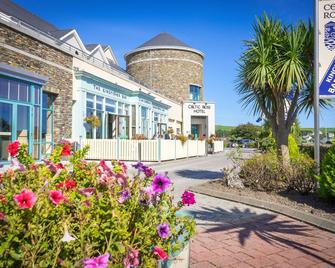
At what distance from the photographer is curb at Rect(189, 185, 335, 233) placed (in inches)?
187

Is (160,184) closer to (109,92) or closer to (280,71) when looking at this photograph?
(280,71)

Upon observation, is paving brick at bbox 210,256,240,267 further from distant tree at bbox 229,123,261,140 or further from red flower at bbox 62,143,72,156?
distant tree at bbox 229,123,261,140

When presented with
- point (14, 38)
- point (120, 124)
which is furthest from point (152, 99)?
point (14, 38)

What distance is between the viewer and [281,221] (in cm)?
514

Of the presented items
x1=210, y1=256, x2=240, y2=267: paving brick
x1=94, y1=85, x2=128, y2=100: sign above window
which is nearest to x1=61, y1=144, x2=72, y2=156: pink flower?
x1=210, y1=256, x2=240, y2=267: paving brick

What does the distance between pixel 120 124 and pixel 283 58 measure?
1472 cm

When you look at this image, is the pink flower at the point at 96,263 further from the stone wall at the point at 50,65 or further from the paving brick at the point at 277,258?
the stone wall at the point at 50,65

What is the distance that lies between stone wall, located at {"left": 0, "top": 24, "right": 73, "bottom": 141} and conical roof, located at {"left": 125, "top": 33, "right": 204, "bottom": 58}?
26841 mm

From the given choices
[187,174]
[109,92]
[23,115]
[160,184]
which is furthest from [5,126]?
[160,184]

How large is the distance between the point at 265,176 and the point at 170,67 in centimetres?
3566

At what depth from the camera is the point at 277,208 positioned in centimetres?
573

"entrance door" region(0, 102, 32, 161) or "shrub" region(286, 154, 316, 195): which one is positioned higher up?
"entrance door" region(0, 102, 32, 161)

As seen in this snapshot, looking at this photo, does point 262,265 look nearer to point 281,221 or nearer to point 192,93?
→ point 281,221

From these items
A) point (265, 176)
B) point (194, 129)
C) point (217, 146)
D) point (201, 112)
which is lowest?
point (265, 176)
